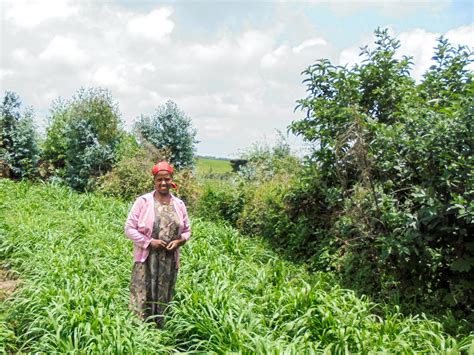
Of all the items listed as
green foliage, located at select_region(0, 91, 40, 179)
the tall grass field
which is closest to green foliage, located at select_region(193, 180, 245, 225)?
the tall grass field

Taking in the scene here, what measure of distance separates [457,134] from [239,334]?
2781mm

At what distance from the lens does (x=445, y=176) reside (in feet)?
14.7

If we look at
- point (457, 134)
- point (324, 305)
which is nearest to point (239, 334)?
point (324, 305)

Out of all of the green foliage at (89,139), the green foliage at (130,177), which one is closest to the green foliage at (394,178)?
the green foliage at (130,177)

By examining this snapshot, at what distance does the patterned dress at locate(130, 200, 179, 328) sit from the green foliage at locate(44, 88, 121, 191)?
409 inches

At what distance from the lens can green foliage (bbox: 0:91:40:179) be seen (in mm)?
16250

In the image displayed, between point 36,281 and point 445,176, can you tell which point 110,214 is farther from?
point 445,176

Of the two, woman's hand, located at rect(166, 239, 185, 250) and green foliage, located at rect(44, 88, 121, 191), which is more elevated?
green foliage, located at rect(44, 88, 121, 191)

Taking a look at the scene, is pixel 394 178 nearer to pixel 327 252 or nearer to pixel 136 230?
pixel 327 252

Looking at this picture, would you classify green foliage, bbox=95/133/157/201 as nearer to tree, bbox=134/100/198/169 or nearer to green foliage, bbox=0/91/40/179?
tree, bbox=134/100/198/169

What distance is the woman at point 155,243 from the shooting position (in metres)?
4.31

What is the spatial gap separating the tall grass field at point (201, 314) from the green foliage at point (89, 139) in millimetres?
8352

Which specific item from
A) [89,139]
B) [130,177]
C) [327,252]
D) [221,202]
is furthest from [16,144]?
[327,252]

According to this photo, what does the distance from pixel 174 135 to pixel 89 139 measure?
2.74 meters
